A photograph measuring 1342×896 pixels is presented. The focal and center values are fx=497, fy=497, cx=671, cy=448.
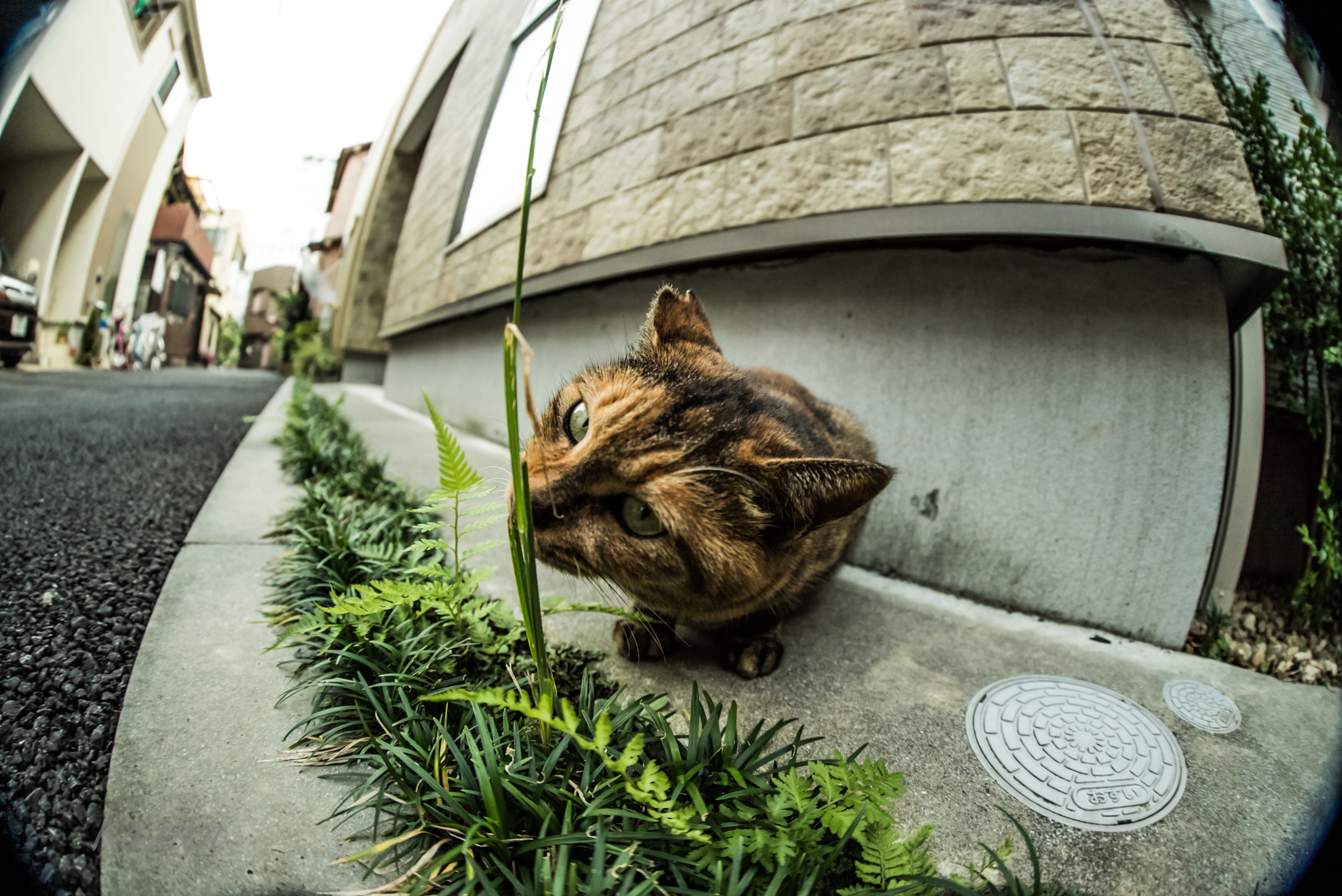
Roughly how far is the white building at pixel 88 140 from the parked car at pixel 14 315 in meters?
0.02

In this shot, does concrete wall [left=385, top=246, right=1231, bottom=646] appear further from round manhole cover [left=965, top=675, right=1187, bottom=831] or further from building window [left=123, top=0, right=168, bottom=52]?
building window [left=123, top=0, right=168, bottom=52]

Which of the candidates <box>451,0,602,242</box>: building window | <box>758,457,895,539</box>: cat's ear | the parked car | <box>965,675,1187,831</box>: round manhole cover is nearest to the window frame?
the parked car

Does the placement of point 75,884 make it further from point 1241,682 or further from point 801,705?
point 1241,682

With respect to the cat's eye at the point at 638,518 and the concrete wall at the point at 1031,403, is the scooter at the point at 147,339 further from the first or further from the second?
the cat's eye at the point at 638,518

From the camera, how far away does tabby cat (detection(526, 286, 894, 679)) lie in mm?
1170

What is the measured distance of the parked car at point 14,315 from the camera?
5.00ft

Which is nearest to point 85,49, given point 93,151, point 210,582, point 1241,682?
point 93,151

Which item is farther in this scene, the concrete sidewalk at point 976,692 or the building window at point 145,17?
the building window at point 145,17

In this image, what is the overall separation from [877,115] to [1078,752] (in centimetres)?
234

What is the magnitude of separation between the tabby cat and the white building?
5.52ft

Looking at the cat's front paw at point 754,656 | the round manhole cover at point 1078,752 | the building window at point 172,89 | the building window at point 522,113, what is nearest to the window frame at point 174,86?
the building window at point 172,89

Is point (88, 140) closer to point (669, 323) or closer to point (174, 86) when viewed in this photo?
point (174, 86)

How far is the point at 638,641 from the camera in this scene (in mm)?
1504

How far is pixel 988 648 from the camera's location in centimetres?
175
